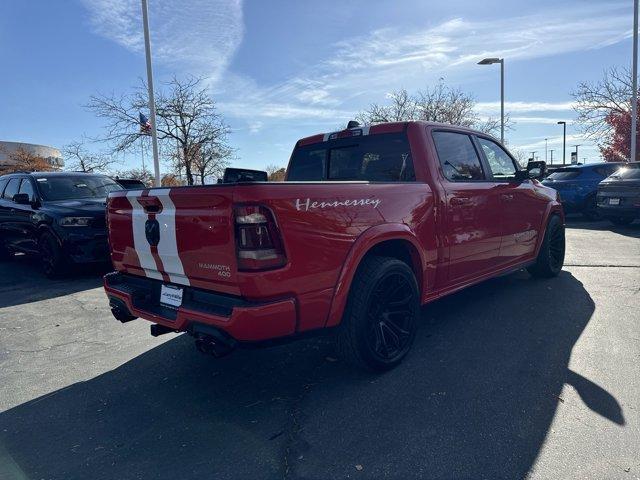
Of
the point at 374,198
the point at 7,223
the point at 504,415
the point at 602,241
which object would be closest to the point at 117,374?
the point at 374,198

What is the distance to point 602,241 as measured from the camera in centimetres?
881

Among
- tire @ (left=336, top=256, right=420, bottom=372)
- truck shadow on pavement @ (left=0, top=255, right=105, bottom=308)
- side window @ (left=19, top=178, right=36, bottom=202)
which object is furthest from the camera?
side window @ (left=19, top=178, right=36, bottom=202)

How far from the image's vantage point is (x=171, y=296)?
9.62 feet

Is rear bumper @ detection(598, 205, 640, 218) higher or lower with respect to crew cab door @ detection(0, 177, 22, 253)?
lower

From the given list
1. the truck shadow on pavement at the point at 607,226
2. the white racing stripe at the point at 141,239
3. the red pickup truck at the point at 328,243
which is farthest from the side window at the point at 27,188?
the truck shadow on pavement at the point at 607,226

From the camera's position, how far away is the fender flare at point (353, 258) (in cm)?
282

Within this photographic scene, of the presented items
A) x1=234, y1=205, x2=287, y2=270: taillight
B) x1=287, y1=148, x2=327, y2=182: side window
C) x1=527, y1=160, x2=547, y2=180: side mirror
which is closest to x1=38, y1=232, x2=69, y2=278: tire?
x1=287, y1=148, x2=327, y2=182: side window

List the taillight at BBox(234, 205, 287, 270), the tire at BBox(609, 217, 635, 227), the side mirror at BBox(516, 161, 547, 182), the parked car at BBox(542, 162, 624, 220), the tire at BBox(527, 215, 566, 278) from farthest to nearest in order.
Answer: the parked car at BBox(542, 162, 624, 220)
the tire at BBox(609, 217, 635, 227)
the tire at BBox(527, 215, 566, 278)
the side mirror at BBox(516, 161, 547, 182)
the taillight at BBox(234, 205, 287, 270)

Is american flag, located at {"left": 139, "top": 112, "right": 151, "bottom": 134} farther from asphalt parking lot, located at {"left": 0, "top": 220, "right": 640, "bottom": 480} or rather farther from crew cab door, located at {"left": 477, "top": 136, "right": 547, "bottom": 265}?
crew cab door, located at {"left": 477, "top": 136, "right": 547, "bottom": 265}

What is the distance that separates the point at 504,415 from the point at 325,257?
1432mm

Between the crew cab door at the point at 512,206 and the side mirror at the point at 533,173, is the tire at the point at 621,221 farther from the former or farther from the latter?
the crew cab door at the point at 512,206

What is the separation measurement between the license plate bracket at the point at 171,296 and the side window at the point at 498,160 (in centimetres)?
340

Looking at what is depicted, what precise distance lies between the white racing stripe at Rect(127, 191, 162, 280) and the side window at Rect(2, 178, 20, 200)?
20.7 ft

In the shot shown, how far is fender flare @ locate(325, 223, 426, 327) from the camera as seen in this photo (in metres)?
2.82
